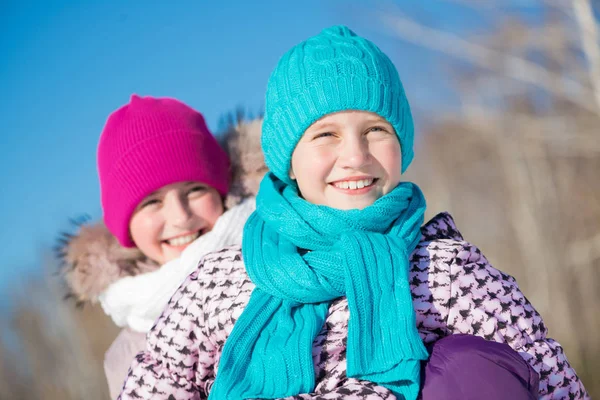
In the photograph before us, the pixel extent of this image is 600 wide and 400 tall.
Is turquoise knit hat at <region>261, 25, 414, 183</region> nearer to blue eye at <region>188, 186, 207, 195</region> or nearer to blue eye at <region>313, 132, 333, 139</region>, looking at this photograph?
blue eye at <region>313, 132, 333, 139</region>

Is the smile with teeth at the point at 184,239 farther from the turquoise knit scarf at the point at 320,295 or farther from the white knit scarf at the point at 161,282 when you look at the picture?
the turquoise knit scarf at the point at 320,295

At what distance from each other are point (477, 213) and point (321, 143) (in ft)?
45.1

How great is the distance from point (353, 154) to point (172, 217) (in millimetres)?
1134

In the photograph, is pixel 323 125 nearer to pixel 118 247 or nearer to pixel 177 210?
pixel 177 210

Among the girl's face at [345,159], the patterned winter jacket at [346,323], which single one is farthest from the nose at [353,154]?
the patterned winter jacket at [346,323]

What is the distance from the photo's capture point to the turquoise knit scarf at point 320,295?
5.51 feet

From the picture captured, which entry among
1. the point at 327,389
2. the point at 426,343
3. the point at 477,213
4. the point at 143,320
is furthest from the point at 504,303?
the point at 477,213

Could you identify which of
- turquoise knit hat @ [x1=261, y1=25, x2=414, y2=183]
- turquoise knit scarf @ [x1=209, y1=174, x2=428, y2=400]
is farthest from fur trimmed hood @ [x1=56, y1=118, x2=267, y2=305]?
turquoise knit scarf @ [x1=209, y1=174, x2=428, y2=400]

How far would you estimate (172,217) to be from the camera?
274 centimetres

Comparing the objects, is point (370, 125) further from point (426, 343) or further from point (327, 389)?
point (327, 389)

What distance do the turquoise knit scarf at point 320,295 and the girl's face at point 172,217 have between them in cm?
76

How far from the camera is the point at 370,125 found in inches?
78.4

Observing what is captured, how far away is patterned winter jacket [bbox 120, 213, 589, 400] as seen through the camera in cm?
175

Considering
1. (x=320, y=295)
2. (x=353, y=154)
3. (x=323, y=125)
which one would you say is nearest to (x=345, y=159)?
(x=353, y=154)
